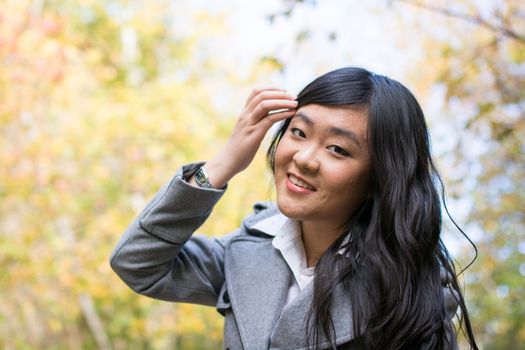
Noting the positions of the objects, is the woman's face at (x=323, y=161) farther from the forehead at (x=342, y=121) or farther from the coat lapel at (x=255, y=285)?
the coat lapel at (x=255, y=285)

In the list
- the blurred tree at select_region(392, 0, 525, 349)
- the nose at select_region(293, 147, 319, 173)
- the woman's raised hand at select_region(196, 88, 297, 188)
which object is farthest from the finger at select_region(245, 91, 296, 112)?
the blurred tree at select_region(392, 0, 525, 349)

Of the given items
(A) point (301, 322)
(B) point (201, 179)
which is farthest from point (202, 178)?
(A) point (301, 322)

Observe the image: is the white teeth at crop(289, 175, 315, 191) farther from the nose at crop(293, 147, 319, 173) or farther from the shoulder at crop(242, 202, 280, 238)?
the shoulder at crop(242, 202, 280, 238)

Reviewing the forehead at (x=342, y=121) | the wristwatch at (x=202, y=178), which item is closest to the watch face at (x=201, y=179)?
the wristwatch at (x=202, y=178)

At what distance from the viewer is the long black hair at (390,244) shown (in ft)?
4.67

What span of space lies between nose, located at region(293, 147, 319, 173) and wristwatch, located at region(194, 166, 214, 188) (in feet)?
0.75

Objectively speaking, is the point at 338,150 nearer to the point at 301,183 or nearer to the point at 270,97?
the point at 301,183

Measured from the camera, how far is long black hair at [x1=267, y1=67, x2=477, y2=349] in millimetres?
1424

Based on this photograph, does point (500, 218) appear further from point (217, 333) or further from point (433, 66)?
point (217, 333)

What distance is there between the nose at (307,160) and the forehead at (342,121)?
0.20ft

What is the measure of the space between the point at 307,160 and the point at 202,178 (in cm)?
27

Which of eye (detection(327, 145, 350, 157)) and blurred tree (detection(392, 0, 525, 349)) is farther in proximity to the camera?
blurred tree (detection(392, 0, 525, 349))

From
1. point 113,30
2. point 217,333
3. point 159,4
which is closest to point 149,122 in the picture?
point 217,333

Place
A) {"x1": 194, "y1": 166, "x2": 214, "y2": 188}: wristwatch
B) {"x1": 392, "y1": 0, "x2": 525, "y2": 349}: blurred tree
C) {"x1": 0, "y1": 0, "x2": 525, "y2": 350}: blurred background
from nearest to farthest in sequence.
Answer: {"x1": 194, "y1": 166, "x2": 214, "y2": 188}: wristwatch < {"x1": 392, "y1": 0, "x2": 525, "y2": 349}: blurred tree < {"x1": 0, "y1": 0, "x2": 525, "y2": 350}: blurred background
